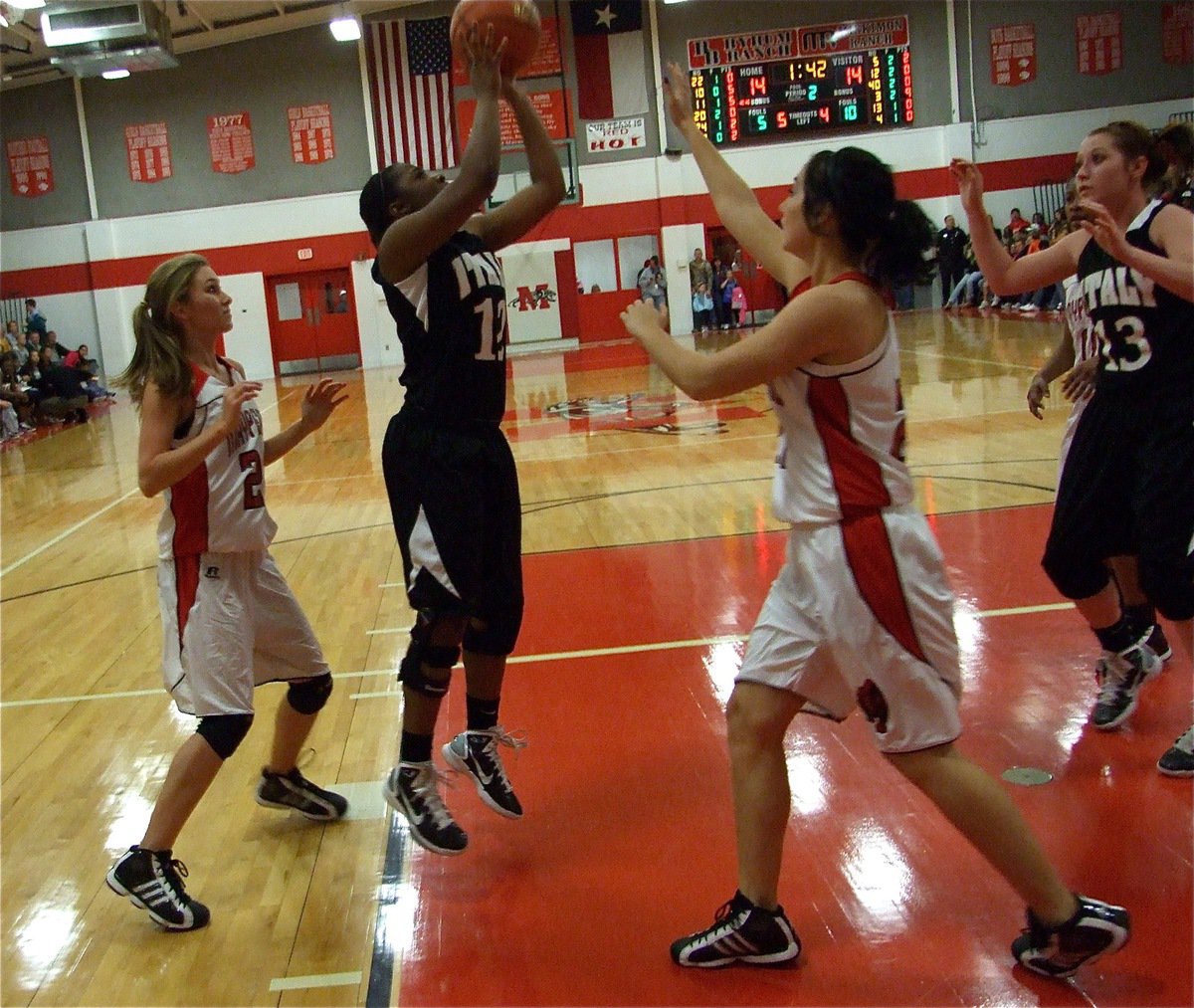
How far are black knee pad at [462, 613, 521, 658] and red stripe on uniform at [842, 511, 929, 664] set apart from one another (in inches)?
46.4

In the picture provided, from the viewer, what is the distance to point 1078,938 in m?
2.21

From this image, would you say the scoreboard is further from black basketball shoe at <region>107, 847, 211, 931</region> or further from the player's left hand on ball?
black basketball shoe at <region>107, 847, 211, 931</region>

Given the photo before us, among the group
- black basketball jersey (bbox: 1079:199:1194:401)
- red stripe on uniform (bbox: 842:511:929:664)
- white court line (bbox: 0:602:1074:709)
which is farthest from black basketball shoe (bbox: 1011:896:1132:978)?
white court line (bbox: 0:602:1074:709)

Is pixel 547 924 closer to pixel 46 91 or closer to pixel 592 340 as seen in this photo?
pixel 592 340

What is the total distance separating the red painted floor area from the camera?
7.72ft

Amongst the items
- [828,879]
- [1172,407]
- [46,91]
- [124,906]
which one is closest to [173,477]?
[124,906]

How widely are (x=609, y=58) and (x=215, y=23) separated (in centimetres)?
756

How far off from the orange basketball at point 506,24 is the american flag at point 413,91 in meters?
19.9

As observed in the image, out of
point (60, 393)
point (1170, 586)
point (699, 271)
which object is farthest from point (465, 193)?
point (699, 271)

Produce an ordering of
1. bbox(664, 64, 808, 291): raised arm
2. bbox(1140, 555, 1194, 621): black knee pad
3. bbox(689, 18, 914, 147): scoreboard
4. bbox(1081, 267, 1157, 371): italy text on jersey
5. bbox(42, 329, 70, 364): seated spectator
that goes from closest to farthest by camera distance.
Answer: bbox(664, 64, 808, 291): raised arm < bbox(1140, 555, 1194, 621): black knee pad < bbox(1081, 267, 1157, 371): italy text on jersey < bbox(42, 329, 70, 364): seated spectator < bbox(689, 18, 914, 147): scoreboard

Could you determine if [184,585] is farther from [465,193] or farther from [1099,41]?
[1099,41]

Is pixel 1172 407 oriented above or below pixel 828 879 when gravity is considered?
above

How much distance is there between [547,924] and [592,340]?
72.6 ft

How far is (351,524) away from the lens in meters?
7.70
